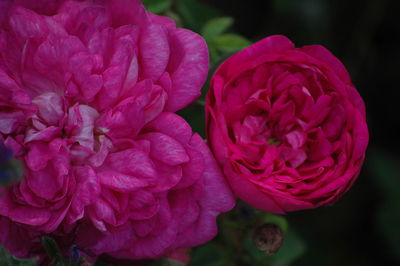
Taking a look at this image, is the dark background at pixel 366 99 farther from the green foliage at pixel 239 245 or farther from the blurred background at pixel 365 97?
the green foliage at pixel 239 245

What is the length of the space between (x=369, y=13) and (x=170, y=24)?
0.83 metres

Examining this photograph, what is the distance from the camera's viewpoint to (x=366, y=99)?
1314 millimetres

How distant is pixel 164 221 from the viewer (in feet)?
1.83

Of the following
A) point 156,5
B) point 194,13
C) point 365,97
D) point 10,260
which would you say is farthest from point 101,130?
point 365,97

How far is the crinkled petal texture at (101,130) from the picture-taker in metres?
0.53

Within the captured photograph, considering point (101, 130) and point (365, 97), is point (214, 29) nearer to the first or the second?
point (101, 130)

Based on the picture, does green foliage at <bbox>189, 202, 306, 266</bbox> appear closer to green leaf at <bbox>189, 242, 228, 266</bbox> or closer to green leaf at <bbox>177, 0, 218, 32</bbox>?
green leaf at <bbox>189, 242, 228, 266</bbox>

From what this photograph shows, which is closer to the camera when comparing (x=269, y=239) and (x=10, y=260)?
(x=10, y=260)

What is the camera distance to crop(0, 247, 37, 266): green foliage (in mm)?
539

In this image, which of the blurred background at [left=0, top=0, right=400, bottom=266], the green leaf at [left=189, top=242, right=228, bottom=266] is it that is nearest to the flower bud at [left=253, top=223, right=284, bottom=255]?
the green leaf at [left=189, top=242, right=228, bottom=266]

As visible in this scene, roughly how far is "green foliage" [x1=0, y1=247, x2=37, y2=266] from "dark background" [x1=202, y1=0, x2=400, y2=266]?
76cm

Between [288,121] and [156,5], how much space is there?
0.27 metres

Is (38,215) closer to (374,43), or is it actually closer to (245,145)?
(245,145)

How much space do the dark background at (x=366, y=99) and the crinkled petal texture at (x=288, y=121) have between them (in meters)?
0.61
